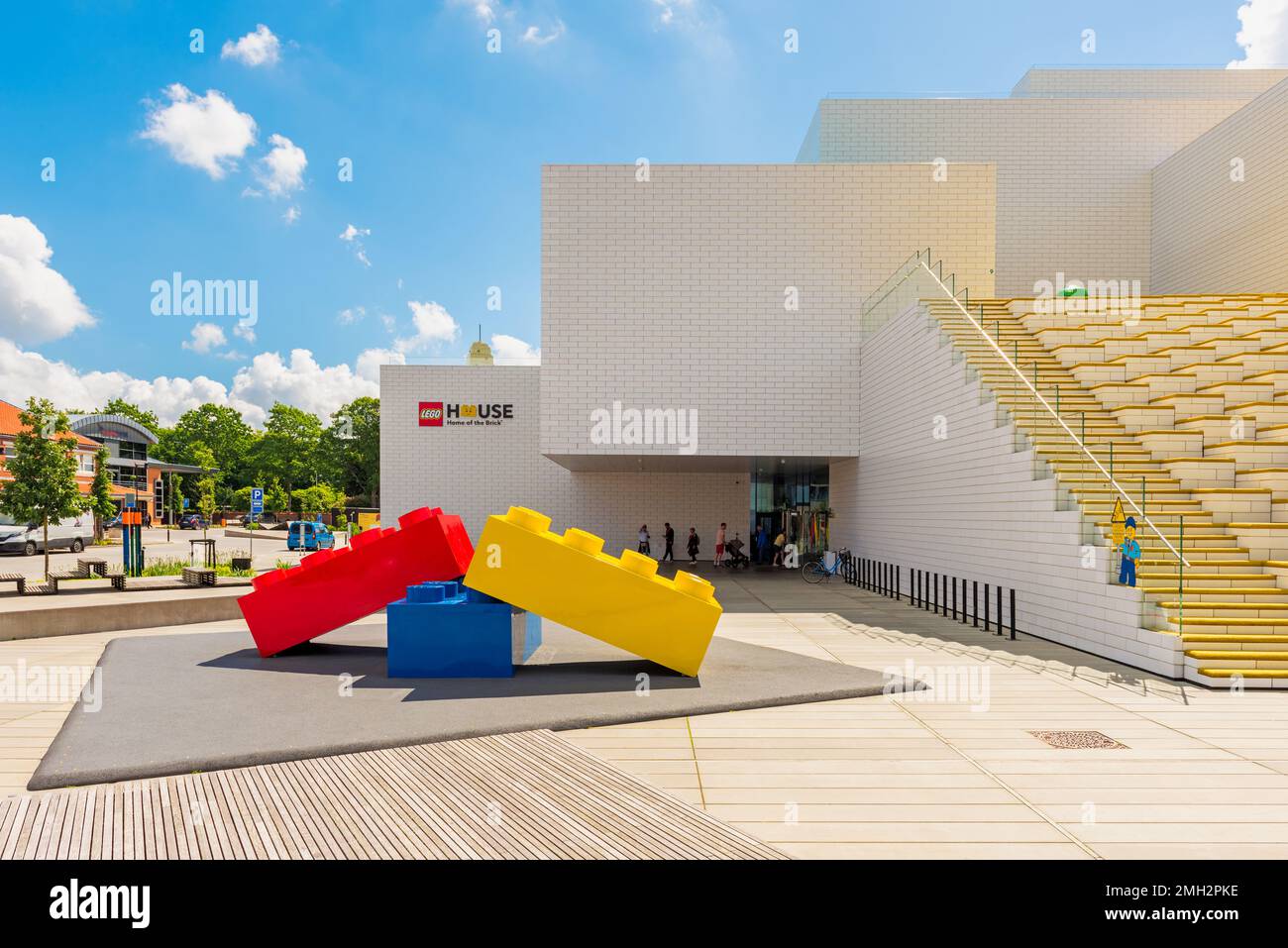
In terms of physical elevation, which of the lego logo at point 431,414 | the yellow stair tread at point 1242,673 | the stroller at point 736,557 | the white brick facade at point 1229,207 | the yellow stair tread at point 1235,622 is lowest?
the stroller at point 736,557

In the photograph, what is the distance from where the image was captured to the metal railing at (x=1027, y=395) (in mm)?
9727

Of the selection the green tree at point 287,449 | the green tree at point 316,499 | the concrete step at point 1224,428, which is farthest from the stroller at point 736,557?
the green tree at point 287,449

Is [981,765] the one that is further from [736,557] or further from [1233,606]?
[736,557]

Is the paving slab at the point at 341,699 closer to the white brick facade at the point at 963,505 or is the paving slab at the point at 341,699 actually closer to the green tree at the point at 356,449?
the white brick facade at the point at 963,505

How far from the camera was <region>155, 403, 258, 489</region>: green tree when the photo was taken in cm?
8681

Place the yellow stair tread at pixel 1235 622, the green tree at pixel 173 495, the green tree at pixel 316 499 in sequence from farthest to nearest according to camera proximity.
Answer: the green tree at pixel 173 495
the green tree at pixel 316 499
the yellow stair tread at pixel 1235 622

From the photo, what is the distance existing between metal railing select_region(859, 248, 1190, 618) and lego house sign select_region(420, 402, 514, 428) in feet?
46.1

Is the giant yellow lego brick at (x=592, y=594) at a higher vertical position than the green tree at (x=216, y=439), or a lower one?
lower

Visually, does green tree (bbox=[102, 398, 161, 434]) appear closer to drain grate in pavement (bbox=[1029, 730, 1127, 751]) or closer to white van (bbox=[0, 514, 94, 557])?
white van (bbox=[0, 514, 94, 557])

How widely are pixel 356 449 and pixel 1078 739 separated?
7234cm

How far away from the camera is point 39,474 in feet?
62.3

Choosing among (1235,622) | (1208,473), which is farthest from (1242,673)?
(1208,473)

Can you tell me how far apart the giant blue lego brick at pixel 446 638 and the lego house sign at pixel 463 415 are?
19.6 metres
